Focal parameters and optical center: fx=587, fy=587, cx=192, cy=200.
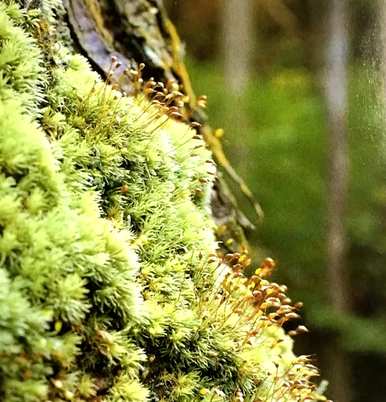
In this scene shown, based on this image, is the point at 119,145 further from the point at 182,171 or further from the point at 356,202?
the point at 356,202

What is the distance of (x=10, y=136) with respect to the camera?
3.96ft

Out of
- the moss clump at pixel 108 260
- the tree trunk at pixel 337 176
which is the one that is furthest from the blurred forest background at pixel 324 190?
the moss clump at pixel 108 260

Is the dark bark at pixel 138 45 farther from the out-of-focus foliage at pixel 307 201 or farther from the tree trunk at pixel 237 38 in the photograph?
the tree trunk at pixel 237 38

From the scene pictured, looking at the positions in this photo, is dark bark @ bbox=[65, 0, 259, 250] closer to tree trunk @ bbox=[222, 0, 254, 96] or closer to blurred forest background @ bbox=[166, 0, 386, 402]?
blurred forest background @ bbox=[166, 0, 386, 402]

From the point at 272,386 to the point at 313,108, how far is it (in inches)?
262

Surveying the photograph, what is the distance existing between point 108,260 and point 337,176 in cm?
581

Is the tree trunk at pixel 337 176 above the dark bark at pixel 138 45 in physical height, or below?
above

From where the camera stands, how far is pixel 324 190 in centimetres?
725

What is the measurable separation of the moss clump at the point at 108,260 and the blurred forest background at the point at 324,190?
14.6ft

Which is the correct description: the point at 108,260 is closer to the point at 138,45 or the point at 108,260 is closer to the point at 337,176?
the point at 138,45

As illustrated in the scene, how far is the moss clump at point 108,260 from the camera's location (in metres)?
1.11

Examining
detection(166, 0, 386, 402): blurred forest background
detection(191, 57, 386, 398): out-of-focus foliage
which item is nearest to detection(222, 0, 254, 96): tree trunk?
detection(166, 0, 386, 402): blurred forest background

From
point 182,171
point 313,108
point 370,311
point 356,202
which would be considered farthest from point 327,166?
point 182,171

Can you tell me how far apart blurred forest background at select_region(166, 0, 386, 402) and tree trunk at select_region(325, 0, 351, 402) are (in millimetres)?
11
